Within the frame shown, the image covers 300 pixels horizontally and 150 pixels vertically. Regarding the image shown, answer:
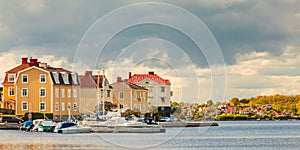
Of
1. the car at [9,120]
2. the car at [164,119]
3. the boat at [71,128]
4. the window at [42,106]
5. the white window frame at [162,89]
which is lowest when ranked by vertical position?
the boat at [71,128]

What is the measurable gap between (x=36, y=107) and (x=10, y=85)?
528 cm

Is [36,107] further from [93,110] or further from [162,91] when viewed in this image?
[162,91]

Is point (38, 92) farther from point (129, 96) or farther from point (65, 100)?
point (129, 96)

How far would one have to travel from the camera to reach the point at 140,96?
272ft

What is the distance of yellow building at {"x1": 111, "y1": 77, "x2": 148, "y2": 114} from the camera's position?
7789 centimetres

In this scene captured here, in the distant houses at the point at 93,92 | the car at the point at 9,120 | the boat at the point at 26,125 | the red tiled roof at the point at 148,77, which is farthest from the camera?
the car at the point at 9,120

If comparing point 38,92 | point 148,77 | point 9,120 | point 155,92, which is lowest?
point 9,120

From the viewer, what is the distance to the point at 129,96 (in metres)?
82.4

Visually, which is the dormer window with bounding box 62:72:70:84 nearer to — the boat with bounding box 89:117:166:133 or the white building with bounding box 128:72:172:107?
the boat with bounding box 89:117:166:133

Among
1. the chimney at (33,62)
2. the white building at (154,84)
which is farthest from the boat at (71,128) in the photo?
the chimney at (33,62)

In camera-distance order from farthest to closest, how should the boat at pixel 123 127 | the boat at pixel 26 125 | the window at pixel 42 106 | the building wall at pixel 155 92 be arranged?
the window at pixel 42 106
the boat at pixel 26 125
the boat at pixel 123 127
the building wall at pixel 155 92

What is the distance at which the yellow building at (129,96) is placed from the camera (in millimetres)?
77887

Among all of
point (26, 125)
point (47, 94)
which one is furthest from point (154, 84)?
point (47, 94)

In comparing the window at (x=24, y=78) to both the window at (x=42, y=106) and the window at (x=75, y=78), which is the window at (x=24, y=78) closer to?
the window at (x=42, y=106)
